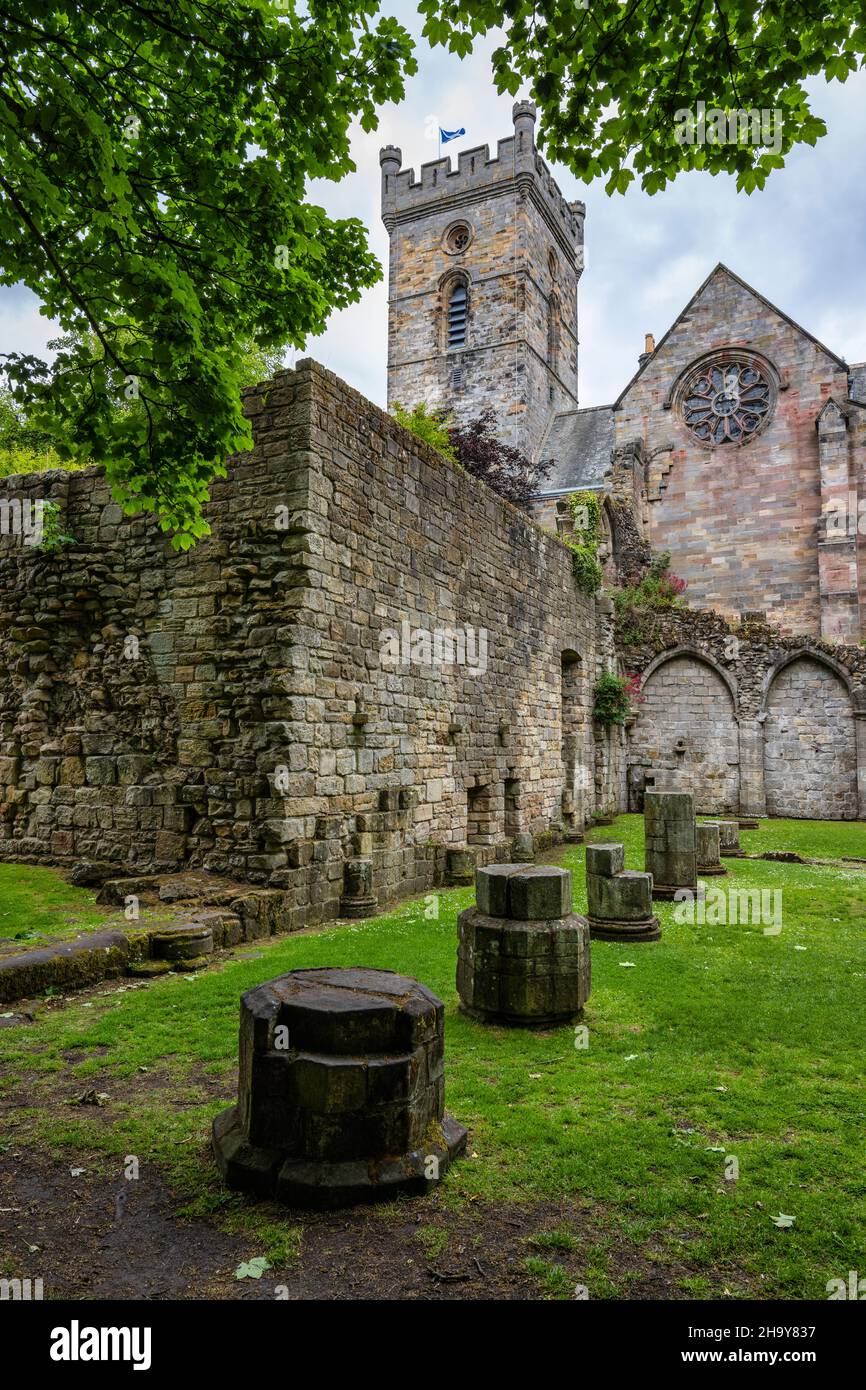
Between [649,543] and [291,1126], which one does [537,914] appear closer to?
[291,1126]

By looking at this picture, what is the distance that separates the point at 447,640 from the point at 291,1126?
8.36 m

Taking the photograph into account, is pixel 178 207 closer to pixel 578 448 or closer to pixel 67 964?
pixel 67 964

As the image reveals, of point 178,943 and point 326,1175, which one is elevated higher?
point 178,943

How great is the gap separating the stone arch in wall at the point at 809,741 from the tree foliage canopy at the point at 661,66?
702 inches

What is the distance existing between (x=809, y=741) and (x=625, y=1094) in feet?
61.0

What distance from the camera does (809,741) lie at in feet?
67.4

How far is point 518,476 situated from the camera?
29.5m

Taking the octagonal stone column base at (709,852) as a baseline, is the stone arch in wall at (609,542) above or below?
above

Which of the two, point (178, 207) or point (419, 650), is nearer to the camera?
Answer: point (178, 207)

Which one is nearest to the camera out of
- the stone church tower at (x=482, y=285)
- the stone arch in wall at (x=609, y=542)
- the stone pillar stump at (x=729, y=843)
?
the stone pillar stump at (x=729, y=843)

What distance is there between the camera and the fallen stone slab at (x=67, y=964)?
17.3 feet

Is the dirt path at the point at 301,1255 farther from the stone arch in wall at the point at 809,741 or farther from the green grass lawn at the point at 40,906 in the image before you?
the stone arch in wall at the point at 809,741

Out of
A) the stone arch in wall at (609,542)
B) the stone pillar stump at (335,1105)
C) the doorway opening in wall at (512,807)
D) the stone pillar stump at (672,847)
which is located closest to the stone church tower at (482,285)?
the stone arch in wall at (609,542)

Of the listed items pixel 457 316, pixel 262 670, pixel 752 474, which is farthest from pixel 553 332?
pixel 262 670
